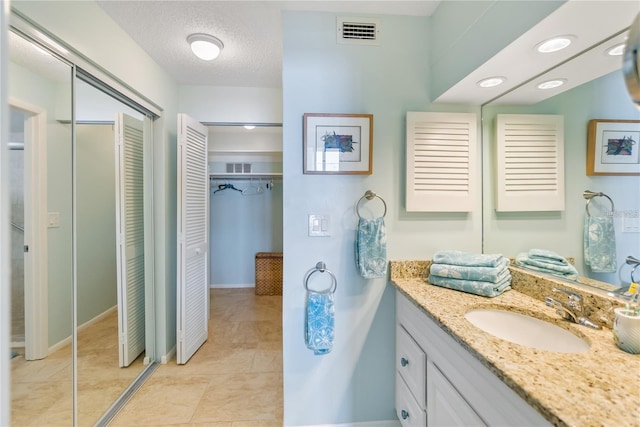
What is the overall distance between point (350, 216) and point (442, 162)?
63cm

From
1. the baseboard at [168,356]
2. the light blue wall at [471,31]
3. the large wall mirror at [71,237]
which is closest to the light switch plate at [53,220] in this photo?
the large wall mirror at [71,237]

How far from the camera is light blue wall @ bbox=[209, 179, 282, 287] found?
4199mm

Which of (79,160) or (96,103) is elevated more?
(96,103)

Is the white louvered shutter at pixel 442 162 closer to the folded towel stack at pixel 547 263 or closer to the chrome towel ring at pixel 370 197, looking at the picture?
the chrome towel ring at pixel 370 197

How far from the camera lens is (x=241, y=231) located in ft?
13.9

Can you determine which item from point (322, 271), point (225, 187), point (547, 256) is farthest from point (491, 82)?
point (225, 187)

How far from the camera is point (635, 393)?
586mm

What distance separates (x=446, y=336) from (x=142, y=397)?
2131 millimetres

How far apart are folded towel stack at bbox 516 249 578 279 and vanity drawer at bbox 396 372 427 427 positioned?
87 centimetres

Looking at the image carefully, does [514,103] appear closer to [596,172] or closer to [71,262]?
[596,172]

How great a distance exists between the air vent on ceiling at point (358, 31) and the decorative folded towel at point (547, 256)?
56.0 inches

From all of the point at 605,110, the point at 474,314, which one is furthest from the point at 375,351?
the point at 605,110

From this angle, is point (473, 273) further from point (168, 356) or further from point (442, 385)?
point (168, 356)

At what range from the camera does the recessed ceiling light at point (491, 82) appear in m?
1.21
